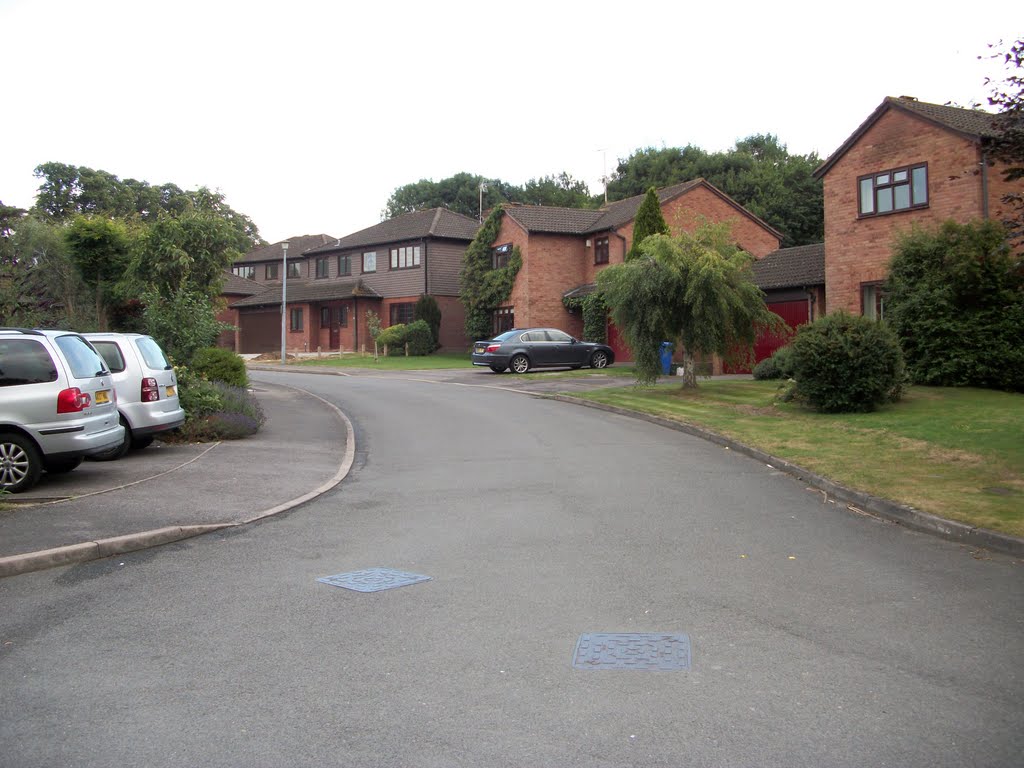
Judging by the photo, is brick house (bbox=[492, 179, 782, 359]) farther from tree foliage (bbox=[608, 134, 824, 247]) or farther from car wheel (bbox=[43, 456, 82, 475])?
car wheel (bbox=[43, 456, 82, 475])

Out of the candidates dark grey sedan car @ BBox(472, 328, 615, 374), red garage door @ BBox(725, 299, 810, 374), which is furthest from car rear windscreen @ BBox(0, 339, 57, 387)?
red garage door @ BBox(725, 299, 810, 374)

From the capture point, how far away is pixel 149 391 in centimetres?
1357

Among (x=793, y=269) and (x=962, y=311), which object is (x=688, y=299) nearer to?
(x=962, y=311)

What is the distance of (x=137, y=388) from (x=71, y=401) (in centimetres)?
305

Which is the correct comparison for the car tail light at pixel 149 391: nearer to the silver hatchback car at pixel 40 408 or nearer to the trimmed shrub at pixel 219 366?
the silver hatchback car at pixel 40 408

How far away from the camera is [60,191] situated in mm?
68062

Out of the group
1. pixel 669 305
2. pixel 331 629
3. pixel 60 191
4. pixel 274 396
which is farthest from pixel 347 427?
pixel 60 191

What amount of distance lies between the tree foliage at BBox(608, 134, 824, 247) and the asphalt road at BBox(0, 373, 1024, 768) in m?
43.8

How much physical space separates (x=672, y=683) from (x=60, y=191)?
73263 millimetres

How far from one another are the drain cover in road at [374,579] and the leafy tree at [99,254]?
53.7ft

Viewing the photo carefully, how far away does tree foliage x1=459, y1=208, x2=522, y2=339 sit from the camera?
4409 centimetres

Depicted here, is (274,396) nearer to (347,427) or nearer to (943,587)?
(347,427)

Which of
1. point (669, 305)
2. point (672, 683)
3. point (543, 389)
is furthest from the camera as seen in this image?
point (543, 389)

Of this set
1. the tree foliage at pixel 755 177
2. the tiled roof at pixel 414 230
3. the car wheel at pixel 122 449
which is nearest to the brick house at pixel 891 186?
the car wheel at pixel 122 449
